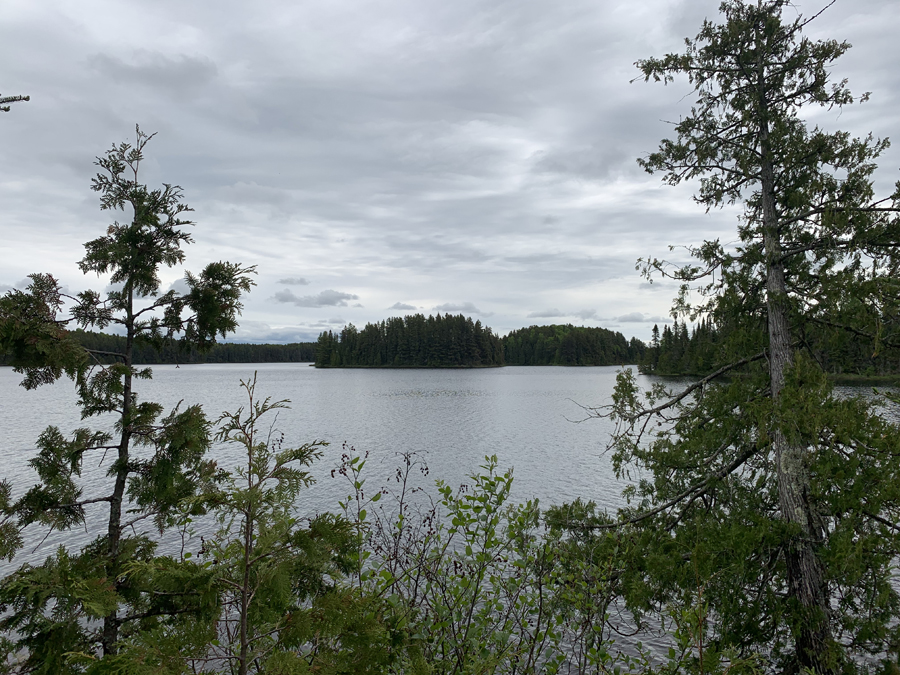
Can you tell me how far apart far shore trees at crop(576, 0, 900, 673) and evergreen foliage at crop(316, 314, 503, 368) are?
388ft

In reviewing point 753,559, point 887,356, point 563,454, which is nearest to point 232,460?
point 563,454

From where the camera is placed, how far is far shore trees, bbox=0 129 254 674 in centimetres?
379

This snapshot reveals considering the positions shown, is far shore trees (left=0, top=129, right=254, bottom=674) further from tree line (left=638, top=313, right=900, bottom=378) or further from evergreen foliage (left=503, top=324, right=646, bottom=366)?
evergreen foliage (left=503, top=324, right=646, bottom=366)

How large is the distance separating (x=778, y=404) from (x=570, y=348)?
494ft

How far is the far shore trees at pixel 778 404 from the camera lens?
17.3 ft

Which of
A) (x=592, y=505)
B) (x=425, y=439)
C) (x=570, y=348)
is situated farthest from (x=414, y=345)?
(x=592, y=505)

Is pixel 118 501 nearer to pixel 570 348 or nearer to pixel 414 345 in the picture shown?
pixel 414 345

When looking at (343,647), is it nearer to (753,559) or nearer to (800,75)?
(753,559)

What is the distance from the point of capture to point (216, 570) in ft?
8.64

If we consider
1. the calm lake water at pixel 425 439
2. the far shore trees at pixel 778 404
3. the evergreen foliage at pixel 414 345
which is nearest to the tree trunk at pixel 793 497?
the far shore trees at pixel 778 404

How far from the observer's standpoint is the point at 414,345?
126375 mm

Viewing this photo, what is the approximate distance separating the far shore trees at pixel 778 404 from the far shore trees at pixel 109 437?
4.89 m

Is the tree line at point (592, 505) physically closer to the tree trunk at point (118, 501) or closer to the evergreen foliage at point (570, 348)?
the tree trunk at point (118, 501)

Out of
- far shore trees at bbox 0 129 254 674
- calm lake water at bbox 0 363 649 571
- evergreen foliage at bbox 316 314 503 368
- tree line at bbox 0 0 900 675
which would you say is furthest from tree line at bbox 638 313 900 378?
evergreen foliage at bbox 316 314 503 368
